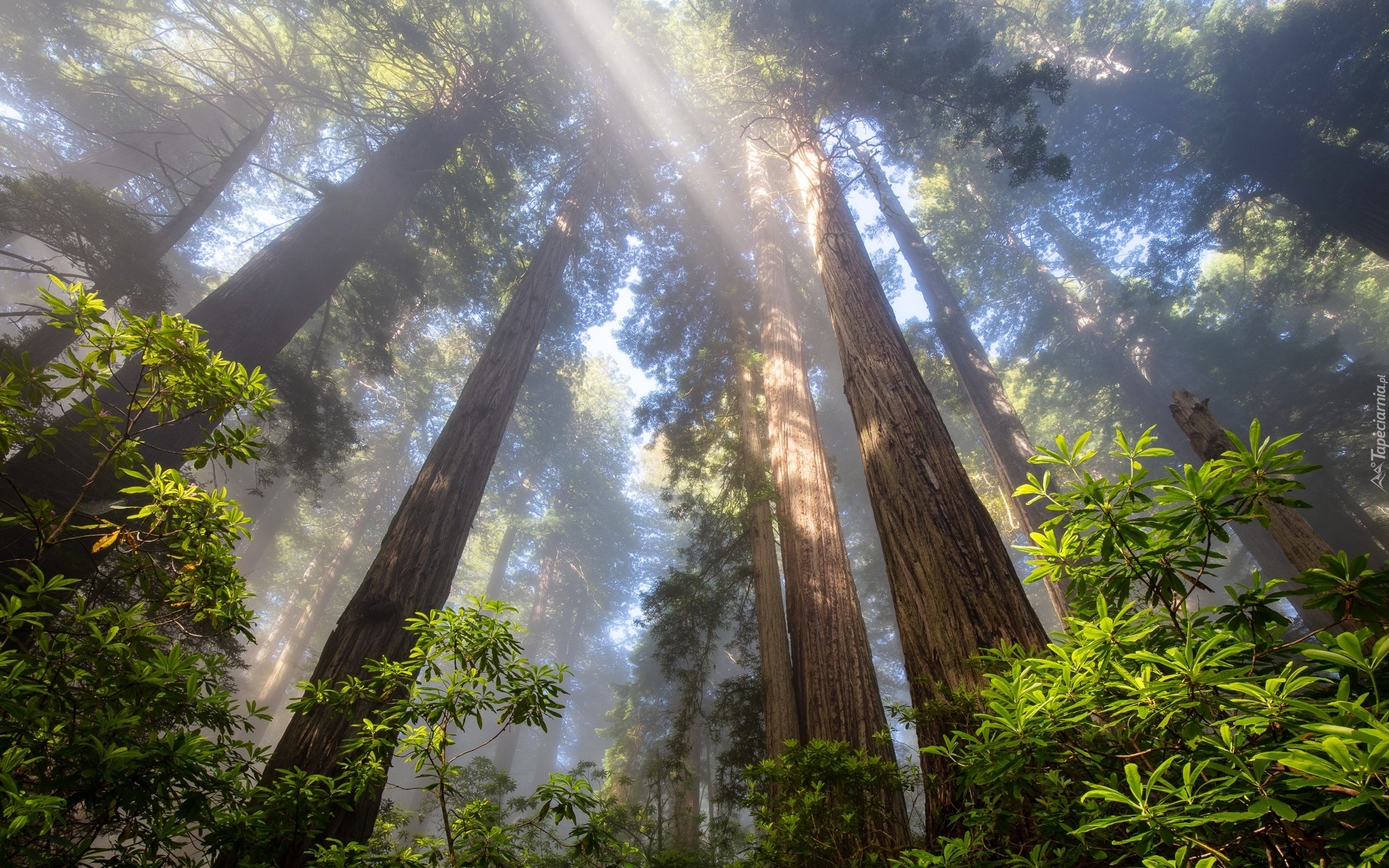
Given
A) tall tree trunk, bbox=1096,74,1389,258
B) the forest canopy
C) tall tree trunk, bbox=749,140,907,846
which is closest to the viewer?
the forest canopy

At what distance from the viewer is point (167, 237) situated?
621 cm

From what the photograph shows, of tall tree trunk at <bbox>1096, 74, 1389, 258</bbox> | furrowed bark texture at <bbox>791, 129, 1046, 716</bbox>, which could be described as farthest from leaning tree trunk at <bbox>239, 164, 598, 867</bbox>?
tall tree trunk at <bbox>1096, 74, 1389, 258</bbox>

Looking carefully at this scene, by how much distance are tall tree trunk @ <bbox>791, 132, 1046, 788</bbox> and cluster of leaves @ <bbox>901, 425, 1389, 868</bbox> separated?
70 centimetres

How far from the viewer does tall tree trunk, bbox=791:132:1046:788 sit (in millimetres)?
2076

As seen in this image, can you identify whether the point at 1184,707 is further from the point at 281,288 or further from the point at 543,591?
the point at 543,591

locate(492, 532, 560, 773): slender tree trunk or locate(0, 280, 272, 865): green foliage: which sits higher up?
locate(492, 532, 560, 773): slender tree trunk

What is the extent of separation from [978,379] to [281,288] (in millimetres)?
10675

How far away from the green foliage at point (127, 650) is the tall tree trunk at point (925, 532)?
7.53 feet

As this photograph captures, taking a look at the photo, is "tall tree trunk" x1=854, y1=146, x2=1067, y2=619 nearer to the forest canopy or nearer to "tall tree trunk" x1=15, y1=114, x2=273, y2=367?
the forest canopy

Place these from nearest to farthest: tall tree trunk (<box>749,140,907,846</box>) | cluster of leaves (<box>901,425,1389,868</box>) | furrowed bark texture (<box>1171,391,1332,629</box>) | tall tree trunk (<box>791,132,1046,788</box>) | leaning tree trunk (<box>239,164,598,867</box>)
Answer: cluster of leaves (<box>901,425,1389,868</box>) < tall tree trunk (<box>791,132,1046,788</box>) < leaning tree trunk (<box>239,164,598,867</box>) < tall tree trunk (<box>749,140,907,846</box>) < furrowed bark texture (<box>1171,391,1332,629</box>)

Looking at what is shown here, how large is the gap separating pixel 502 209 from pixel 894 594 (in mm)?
10413

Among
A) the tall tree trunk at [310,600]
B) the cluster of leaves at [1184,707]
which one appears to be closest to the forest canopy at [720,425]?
the cluster of leaves at [1184,707]

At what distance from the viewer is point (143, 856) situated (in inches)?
52.7

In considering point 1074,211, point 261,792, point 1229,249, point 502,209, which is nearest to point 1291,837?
point 261,792
